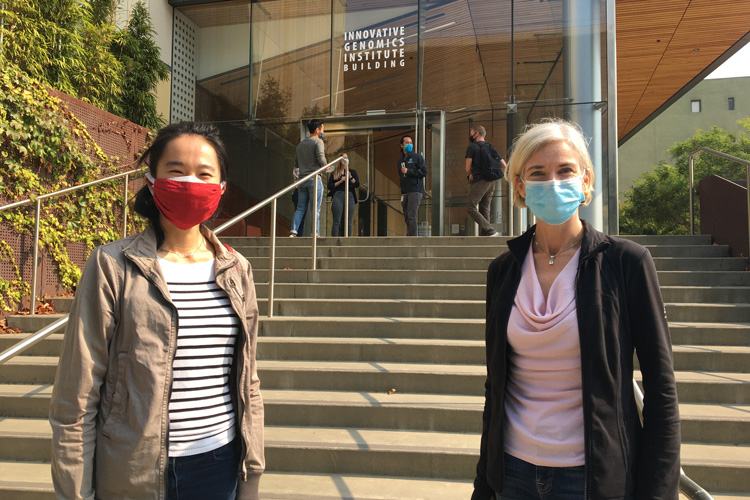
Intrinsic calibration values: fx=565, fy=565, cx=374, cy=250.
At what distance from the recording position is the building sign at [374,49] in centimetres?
1120

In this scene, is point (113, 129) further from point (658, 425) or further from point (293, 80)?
point (658, 425)

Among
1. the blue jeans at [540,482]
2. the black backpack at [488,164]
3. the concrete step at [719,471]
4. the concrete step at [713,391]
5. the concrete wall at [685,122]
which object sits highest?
the concrete wall at [685,122]

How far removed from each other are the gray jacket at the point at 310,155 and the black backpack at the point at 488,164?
7.49 ft

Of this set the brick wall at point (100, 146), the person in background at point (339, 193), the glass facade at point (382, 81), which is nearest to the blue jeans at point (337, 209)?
the person in background at point (339, 193)

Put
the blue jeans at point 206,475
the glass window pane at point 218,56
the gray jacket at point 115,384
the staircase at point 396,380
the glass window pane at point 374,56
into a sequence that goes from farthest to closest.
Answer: the glass window pane at point 218,56 → the glass window pane at point 374,56 → the staircase at point 396,380 → the blue jeans at point 206,475 → the gray jacket at point 115,384

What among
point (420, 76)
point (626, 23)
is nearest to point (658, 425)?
point (420, 76)

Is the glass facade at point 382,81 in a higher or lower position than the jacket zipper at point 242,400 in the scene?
higher

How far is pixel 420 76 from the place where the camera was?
11031 mm

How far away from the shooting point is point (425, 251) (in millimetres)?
7133

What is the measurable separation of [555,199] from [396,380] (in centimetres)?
287

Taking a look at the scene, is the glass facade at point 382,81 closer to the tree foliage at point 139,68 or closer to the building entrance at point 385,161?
the building entrance at point 385,161

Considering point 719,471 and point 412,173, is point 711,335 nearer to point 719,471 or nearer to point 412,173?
point 719,471

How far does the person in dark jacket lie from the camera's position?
133 centimetres

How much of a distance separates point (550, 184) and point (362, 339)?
359 cm
